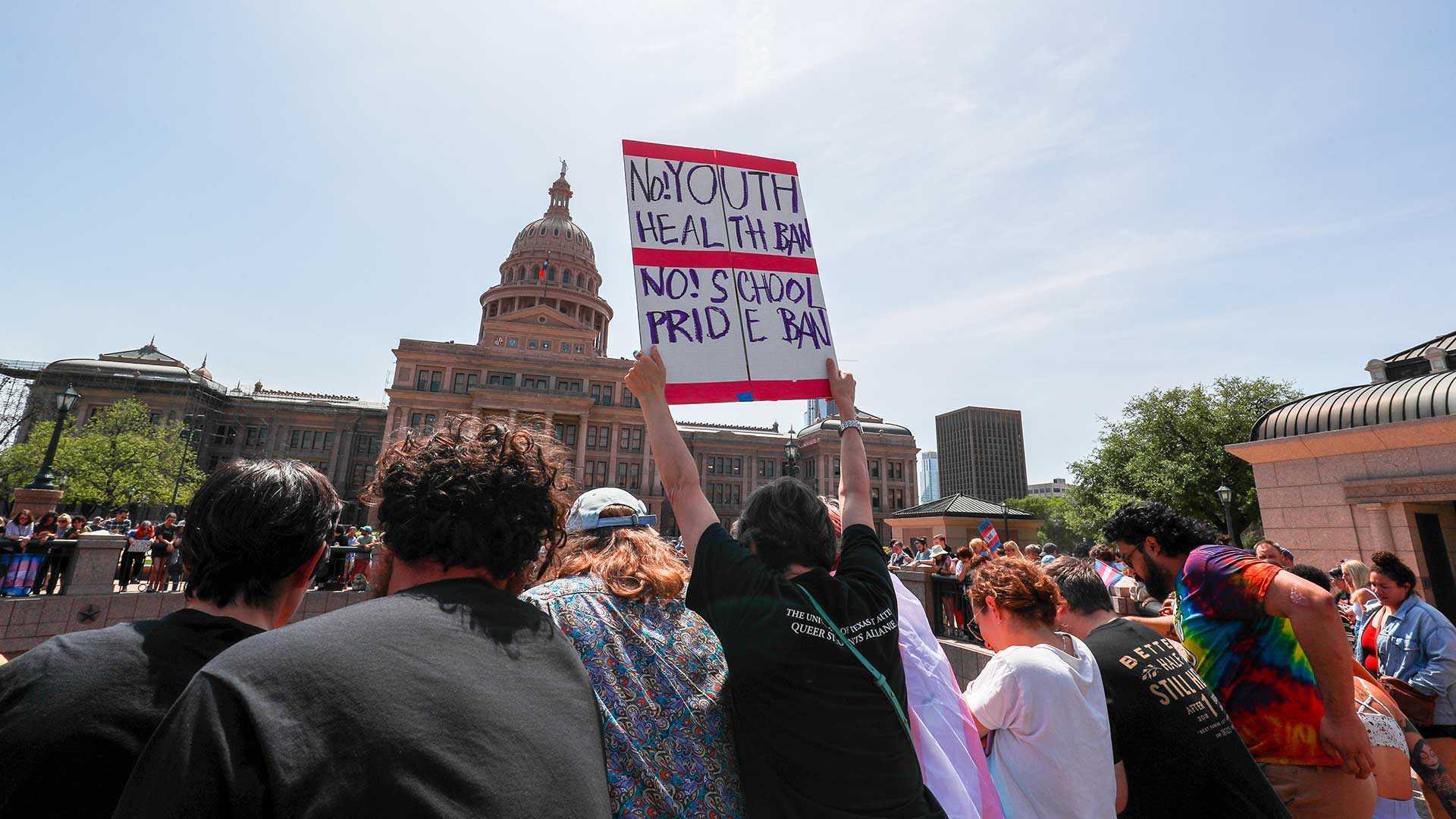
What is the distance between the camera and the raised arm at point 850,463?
2.59 meters

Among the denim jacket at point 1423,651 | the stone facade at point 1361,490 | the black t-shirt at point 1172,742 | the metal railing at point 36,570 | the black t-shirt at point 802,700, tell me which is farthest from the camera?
the stone facade at point 1361,490

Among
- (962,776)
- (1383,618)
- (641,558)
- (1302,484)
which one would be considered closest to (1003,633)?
(962,776)

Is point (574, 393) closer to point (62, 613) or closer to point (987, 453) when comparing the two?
point (62, 613)

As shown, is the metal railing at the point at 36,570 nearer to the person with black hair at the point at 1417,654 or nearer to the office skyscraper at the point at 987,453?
the person with black hair at the point at 1417,654

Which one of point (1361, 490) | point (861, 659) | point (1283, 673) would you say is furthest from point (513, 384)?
point (861, 659)

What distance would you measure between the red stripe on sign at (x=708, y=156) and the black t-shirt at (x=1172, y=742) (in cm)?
299

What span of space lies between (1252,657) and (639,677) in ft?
11.3

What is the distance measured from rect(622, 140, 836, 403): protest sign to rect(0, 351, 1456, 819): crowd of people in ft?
0.82

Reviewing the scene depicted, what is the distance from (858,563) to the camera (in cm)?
220

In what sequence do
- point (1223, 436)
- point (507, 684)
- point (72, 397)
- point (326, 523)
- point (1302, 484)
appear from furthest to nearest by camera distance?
1. point (1223, 436)
2. point (72, 397)
3. point (1302, 484)
4. point (326, 523)
5. point (507, 684)

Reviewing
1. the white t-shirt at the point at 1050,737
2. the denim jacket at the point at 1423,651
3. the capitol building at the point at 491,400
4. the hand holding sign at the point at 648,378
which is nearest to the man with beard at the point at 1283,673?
the white t-shirt at the point at 1050,737

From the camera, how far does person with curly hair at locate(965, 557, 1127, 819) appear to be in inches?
101

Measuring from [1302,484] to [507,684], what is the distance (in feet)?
55.2

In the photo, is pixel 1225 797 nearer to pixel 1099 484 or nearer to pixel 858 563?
pixel 858 563
